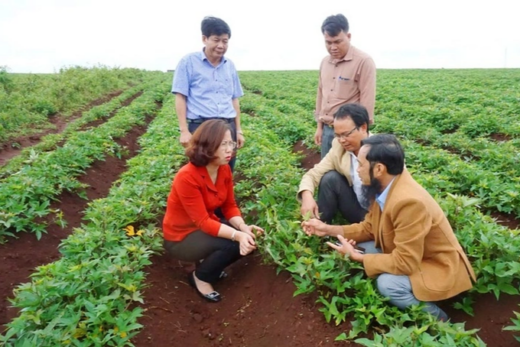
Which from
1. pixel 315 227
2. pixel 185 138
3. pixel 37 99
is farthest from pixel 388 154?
pixel 37 99

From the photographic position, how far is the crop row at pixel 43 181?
4.34m

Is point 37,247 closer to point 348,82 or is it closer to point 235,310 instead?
point 235,310

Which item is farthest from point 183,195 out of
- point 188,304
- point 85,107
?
point 85,107

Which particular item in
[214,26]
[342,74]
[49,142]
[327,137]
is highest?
[214,26]

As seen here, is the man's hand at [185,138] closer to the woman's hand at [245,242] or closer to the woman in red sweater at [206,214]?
the woman in red sweater at [206,214]

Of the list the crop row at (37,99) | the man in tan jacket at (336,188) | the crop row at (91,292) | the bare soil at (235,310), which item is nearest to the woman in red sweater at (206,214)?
the bare soil at (235,310)

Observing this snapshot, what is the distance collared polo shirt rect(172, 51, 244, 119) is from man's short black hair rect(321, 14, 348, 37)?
112 cm

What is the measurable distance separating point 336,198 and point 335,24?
1.68m

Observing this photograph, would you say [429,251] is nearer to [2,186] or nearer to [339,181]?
[339,181]

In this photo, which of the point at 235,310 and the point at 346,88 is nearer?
the point at 235,310

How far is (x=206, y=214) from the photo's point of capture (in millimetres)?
3309

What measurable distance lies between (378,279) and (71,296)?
2.10 meters

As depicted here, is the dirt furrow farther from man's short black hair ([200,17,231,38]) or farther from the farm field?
man's short black hair ([200,17,231,38])

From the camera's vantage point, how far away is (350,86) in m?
4.23
